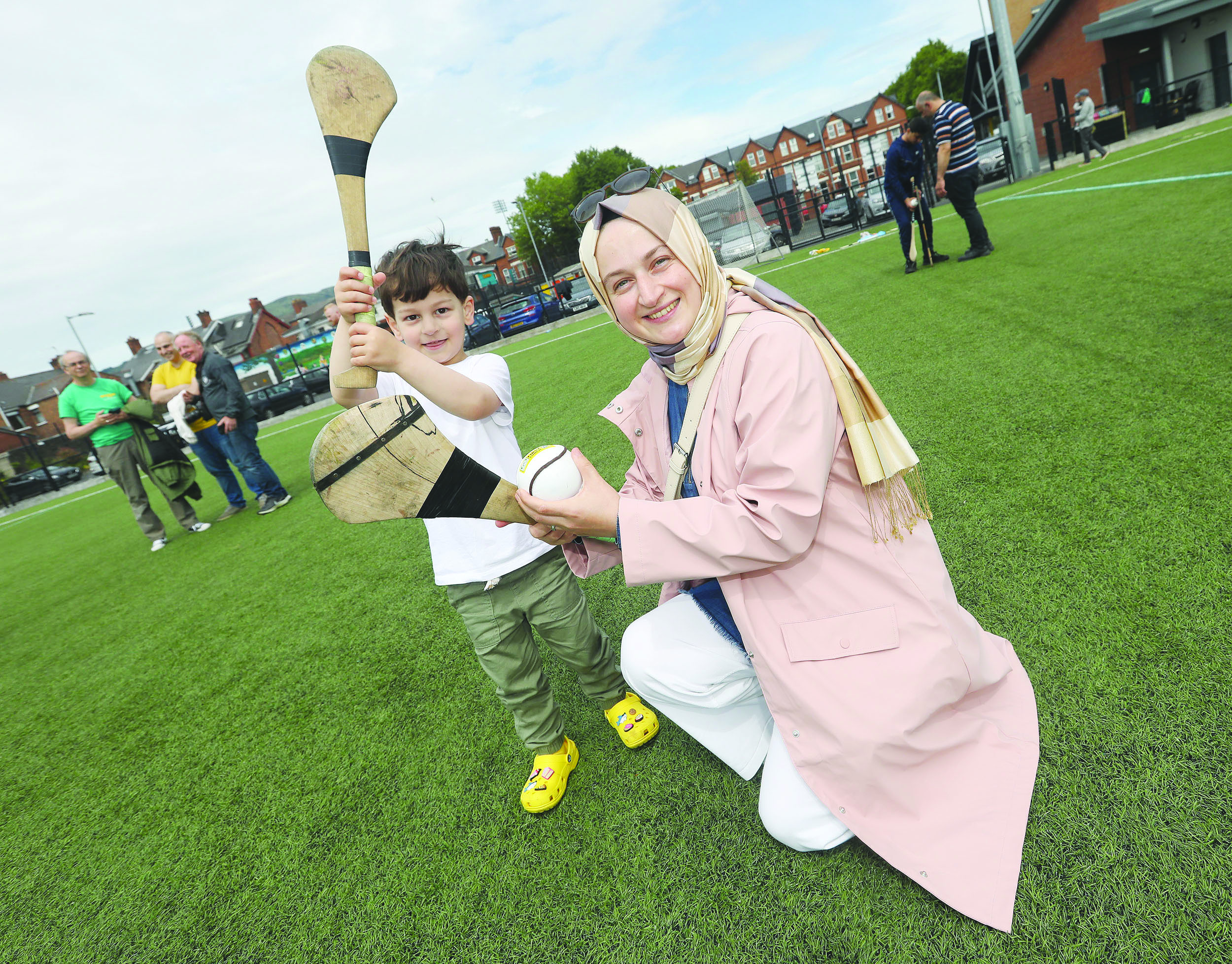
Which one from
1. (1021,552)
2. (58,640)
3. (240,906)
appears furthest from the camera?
(58,640)

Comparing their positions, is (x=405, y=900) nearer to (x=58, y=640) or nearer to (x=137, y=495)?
(x=58, y=640)

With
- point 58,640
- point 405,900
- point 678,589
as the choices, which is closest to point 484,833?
point 405,900

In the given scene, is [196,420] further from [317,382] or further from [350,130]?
[317,382]

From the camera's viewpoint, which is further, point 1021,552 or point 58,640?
point 58,640

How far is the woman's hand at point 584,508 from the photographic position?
1.45m

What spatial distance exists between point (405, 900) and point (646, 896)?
0.75 metres

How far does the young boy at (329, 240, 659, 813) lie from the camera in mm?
1938

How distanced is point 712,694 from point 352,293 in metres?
1.42

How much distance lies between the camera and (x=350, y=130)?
1.60 metres

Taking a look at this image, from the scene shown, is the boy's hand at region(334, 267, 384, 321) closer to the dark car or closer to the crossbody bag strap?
the crossbody bag strap

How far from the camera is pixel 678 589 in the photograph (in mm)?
1940

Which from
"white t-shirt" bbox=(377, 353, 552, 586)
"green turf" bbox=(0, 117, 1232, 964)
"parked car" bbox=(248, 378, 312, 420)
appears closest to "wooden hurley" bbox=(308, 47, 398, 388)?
"white t-shirt" bbox=(377, 353, 552, 586)

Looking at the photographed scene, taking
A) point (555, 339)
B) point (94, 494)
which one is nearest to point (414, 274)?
point (555, 339)

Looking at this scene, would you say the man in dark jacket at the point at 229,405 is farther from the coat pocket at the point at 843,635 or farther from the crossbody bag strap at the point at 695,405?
the coat pocket at the point at 843,635
